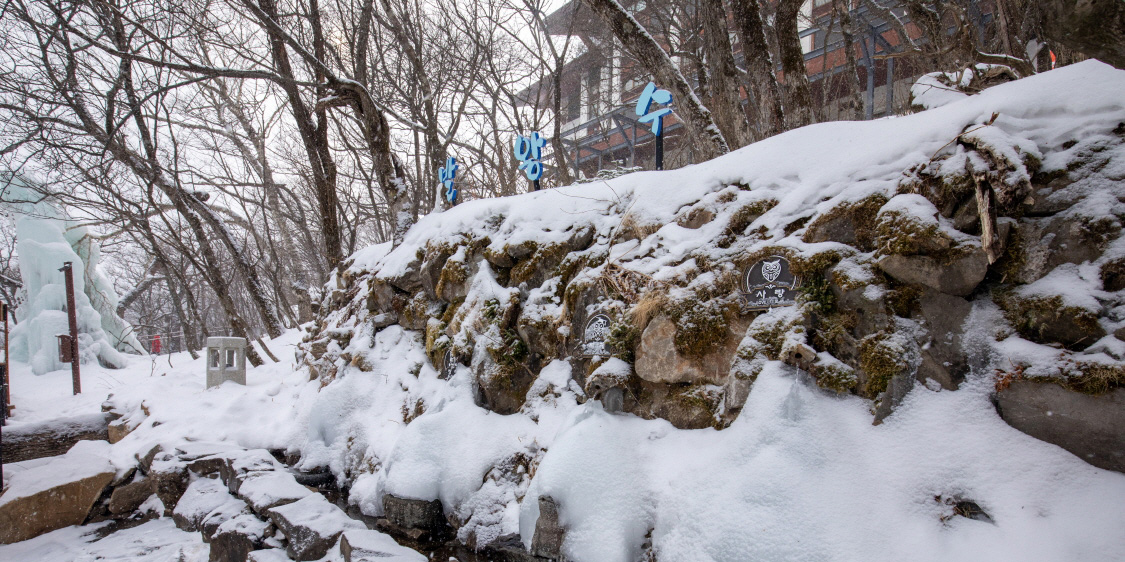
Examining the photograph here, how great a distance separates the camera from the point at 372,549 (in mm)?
3576

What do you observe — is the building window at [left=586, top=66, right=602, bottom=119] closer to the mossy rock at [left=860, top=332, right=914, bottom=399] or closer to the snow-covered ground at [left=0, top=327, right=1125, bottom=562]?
the snow-covered ground at [left=0, top=327, right=1125, bottom=562]

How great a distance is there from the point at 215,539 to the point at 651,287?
4362 mm

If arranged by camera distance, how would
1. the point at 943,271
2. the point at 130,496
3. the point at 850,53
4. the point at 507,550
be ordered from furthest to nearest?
1. the point at 850,53
2. the point at 130,496
3. the point at 507,550
4. the point at 943,271

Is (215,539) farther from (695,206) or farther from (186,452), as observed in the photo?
(695,206)

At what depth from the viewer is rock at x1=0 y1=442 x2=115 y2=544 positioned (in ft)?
18.2

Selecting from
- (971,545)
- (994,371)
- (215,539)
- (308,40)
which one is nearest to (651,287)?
(994,371)

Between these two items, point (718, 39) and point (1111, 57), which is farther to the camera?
point (718, 39)

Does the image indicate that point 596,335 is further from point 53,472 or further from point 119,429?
point 119,429

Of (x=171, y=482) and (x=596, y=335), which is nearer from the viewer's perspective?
(x=596, y=335)

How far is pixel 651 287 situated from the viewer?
3689mm

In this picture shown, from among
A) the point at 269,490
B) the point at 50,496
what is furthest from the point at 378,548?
the point at 50,496

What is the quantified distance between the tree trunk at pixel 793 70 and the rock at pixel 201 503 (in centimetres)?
693

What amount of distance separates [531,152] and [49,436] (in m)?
8.68

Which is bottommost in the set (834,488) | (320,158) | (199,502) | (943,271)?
(199,502)
